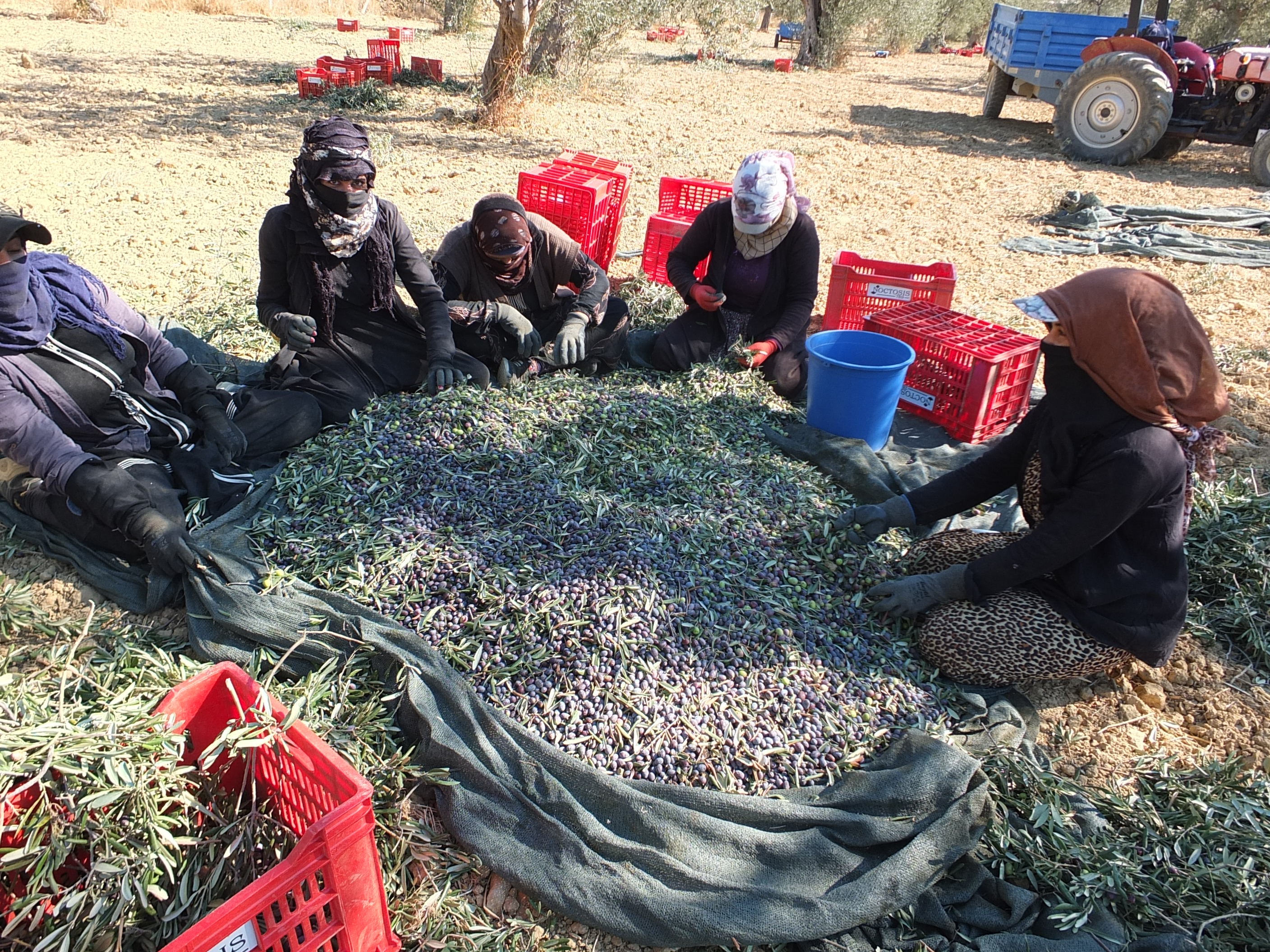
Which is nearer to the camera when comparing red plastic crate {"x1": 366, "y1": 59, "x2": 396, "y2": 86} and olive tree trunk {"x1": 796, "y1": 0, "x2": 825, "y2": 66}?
red plastic crate {"x1": 366, "y1": 59, "x2": 396, "y2": 86}

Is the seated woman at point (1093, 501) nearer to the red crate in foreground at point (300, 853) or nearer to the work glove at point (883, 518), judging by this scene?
the work glove at point (883, 518)

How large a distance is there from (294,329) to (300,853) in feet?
8.25

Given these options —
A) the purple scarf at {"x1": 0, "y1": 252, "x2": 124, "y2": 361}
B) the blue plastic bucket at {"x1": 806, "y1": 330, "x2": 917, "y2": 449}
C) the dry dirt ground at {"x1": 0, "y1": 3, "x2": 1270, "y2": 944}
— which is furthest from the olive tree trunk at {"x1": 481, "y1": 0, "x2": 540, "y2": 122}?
the purple scarf at {"x1": 0, "y1": 252, "x2": 124, "y2": 361}

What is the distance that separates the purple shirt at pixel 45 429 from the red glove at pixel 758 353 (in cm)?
261

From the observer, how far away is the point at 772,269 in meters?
4.09

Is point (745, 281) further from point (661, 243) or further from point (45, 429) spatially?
point (45, 429)

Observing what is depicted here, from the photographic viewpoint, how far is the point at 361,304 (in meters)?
3.63

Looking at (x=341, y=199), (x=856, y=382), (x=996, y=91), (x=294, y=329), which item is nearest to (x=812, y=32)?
(x=996, y=91)

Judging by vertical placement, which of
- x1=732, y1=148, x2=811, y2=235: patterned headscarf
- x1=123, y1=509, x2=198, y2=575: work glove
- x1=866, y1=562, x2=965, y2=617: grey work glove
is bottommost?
x1=123, y1=509, x2=198, y2=575: work glove

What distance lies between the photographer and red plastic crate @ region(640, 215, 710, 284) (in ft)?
16.2

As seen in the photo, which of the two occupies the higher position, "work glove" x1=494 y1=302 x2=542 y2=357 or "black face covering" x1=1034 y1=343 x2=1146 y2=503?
"black face covering" x1=1034 y1=343 x2=1146 y2=503

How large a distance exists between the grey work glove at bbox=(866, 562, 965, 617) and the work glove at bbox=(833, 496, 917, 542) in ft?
0.83

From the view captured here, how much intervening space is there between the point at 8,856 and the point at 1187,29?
→ 74.0ft

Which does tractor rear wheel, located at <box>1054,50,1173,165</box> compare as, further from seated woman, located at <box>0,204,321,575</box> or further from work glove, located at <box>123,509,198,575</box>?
work glove, located at <box>123,509,198,575</box>
